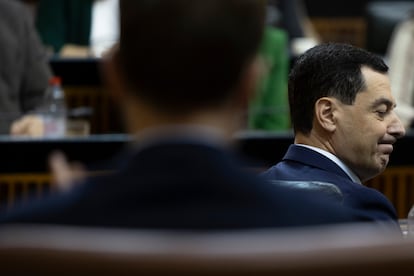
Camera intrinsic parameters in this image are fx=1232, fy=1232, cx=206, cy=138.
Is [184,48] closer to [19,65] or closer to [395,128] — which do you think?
[395,128]

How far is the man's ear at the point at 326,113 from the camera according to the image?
2.62 meters

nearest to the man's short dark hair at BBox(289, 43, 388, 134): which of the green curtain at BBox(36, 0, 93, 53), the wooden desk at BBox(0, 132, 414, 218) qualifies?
the wooden desk at BBox(0, 132, 414, 218)

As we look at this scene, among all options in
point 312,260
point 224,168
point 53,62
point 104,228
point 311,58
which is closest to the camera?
point 312,260

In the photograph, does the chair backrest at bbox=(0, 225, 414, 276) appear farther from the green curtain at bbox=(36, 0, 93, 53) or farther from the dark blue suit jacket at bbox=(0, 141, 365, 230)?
the green curtain at bbox=(36, 0, 93, 53)

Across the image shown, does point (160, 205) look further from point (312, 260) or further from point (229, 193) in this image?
point (312, 260)

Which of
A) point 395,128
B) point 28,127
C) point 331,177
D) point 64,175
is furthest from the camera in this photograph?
point 28,127

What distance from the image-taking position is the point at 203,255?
1.03 m

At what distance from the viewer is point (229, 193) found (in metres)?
1.24

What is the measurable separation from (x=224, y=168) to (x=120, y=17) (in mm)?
196

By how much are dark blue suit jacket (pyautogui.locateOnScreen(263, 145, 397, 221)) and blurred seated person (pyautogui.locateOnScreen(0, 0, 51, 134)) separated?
8.90 feet

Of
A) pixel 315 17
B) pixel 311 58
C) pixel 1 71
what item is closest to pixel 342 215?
pixel 311 58

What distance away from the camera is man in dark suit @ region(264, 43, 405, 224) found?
2.62 metres

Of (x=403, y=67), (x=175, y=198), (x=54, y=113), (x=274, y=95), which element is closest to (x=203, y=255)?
(x=175, y=198)

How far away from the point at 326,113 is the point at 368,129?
106 mm
